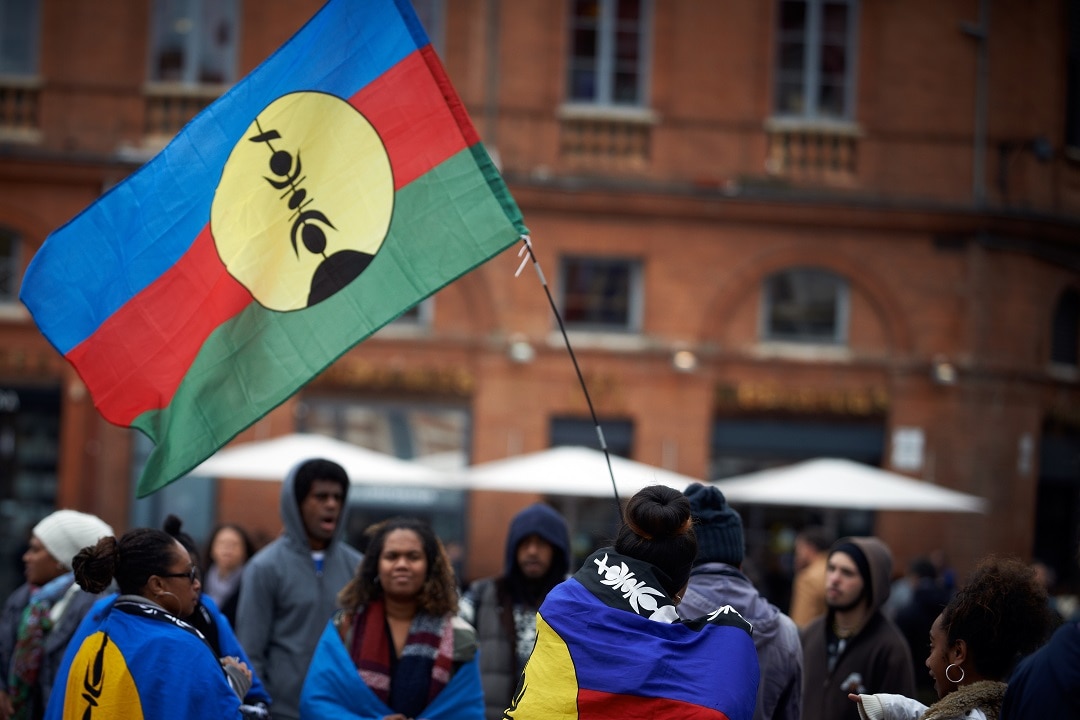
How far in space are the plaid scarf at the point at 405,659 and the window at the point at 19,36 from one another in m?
17.2

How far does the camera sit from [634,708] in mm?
4441

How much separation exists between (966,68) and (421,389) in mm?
9406

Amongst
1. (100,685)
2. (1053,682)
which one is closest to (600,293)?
(100,685)

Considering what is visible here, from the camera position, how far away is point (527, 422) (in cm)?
2083

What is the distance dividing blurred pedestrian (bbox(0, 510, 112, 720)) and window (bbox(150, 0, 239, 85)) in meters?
15.0

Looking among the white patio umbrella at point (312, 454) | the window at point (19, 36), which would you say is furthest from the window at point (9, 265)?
the white patio umbrella at point (312, 454)

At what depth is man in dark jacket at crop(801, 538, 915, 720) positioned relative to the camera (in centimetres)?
697

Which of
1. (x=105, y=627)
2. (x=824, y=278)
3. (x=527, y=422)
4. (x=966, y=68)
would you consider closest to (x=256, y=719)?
(x=105, y=627)

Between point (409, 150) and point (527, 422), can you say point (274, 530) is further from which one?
point (409, 150)

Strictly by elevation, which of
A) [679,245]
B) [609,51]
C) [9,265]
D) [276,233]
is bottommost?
[276,233]

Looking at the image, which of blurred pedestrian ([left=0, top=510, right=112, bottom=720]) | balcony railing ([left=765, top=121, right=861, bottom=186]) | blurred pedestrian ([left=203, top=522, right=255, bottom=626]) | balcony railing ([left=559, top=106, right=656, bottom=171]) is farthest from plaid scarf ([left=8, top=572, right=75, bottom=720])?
balcony railing ([left=765, top=121, right=861, bottom=186])

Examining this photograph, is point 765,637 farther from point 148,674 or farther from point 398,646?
point 148,674

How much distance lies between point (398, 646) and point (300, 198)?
2.09 m

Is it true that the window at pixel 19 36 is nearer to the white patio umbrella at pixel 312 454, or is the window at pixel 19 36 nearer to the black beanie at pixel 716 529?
the white patio umbrella at pixel 312 454
